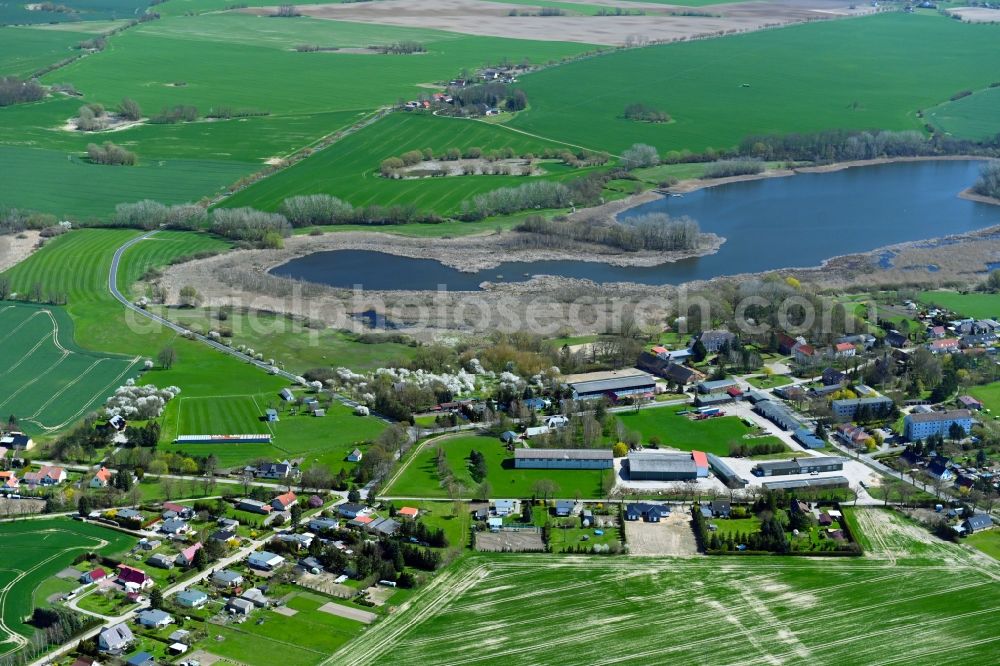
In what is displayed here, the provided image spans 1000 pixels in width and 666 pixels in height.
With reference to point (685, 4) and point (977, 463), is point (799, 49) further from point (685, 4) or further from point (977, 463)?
point (977, 463)

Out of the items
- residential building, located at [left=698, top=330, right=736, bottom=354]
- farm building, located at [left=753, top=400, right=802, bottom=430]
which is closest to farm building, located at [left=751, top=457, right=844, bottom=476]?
farm building, located at [left=753, top=400, right=802, bottom=430]

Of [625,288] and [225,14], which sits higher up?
[225,14]

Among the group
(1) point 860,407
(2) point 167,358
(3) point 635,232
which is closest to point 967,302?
(1) point 860,407

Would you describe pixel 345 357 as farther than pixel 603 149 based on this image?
No

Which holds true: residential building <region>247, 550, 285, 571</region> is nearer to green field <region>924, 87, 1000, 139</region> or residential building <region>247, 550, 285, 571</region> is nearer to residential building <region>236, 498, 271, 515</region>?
residential building <region>236, 498, 271, 515</region>

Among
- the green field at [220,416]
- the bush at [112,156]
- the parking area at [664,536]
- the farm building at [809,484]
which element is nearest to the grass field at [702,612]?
the parking area at [664,536]

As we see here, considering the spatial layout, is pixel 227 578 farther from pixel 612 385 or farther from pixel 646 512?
pixel 612 385

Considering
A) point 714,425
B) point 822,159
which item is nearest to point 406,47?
point 822,159
